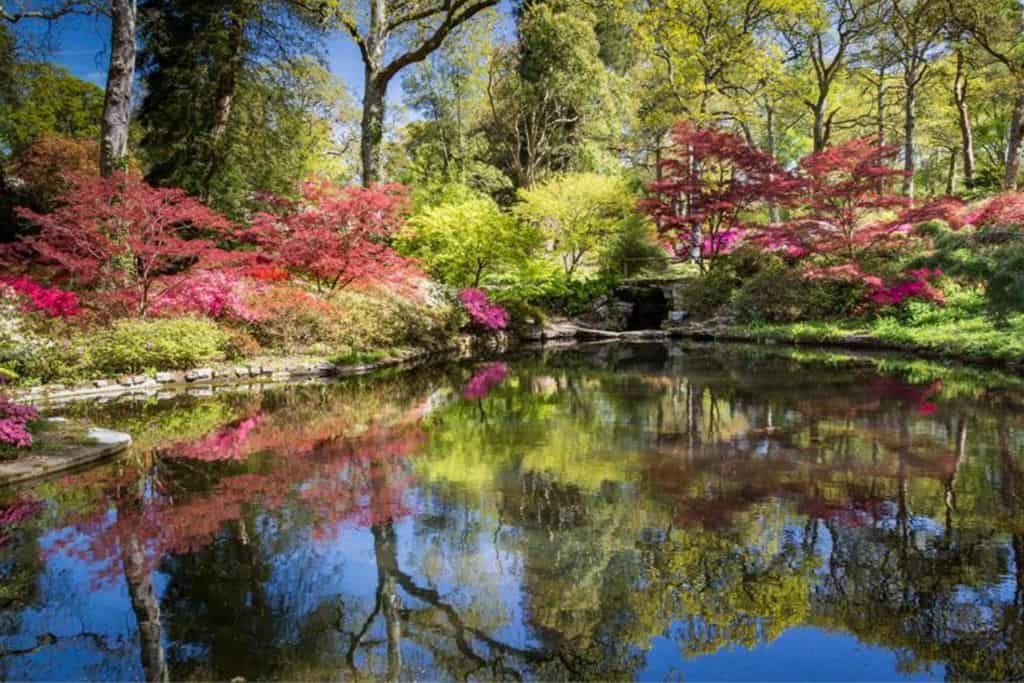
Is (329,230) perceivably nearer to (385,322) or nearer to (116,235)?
(385,322)

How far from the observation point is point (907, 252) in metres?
16.7

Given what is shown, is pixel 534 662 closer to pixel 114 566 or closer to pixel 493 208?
pixel 114 566

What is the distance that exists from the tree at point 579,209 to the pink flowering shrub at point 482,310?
A: 3402 millimetres

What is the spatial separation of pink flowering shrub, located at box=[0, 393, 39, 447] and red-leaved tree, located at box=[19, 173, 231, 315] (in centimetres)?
516

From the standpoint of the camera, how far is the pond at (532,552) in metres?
2.93

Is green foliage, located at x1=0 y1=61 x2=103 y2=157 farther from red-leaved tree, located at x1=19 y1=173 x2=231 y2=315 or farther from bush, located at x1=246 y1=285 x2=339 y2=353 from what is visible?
bush, located at x1=246 y1=285 x2=339 y2=353

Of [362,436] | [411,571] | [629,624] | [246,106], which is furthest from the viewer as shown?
[246,106]

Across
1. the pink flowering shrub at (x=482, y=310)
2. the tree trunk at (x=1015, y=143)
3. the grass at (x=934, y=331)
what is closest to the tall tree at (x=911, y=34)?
the tree trunk at (x=1015, y=143)

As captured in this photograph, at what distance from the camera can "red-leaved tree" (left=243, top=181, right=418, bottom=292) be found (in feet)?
41.5

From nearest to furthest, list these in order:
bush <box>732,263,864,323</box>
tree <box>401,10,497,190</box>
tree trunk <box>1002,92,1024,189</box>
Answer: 1. bush <box>732,263,864,323</box>
2. tree trunk <box>1002,92,1024,189</box>
3. tree <box>401,10,497,190</box>

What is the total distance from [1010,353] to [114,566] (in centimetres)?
1253

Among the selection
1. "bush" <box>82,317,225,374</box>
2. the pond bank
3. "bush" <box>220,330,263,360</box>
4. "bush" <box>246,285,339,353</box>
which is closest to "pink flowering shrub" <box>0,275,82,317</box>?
"bush" <box>82,317,225,374</box>

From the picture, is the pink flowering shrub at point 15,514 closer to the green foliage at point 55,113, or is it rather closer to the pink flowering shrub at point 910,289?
the pink flowering shrub at point 910,289

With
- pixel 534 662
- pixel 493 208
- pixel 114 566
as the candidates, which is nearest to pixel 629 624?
pixel 534 662
